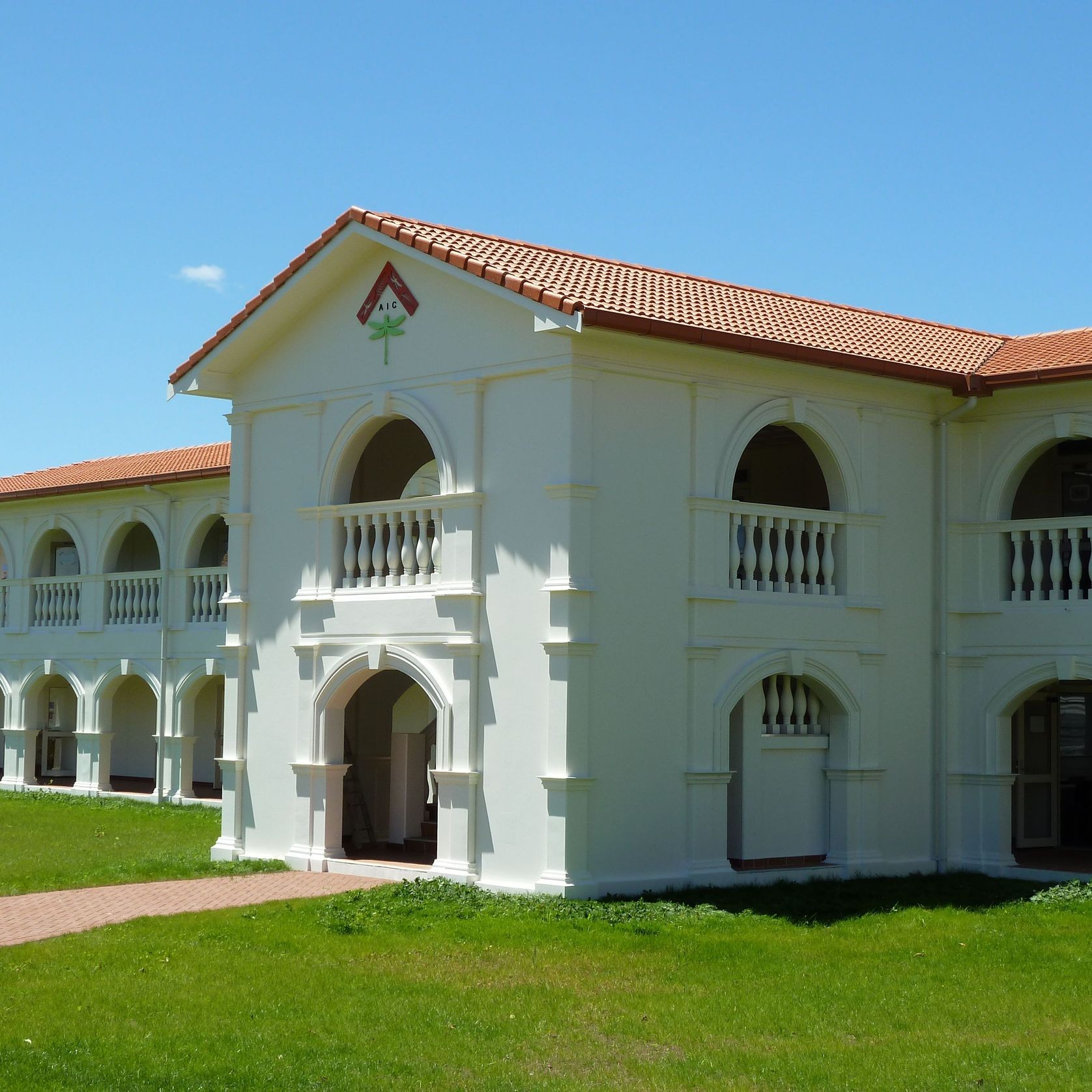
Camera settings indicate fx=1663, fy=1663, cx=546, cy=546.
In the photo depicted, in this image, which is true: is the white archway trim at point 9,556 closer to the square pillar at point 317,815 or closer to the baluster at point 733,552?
the square pillar at point 317,815

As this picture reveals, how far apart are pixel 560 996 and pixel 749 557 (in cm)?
629

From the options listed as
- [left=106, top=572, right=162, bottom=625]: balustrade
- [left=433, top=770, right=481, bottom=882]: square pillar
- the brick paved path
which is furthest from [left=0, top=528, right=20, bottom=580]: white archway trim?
[left=433, top=770, right=481, bottom=882]: square pillar

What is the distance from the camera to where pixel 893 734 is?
17.3 meters

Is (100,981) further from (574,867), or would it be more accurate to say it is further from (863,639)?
(863,639)

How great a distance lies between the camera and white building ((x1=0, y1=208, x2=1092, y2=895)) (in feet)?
50.5

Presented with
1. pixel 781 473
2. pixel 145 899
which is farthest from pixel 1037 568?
pixel 145 899

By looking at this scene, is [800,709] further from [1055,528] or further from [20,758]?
[20,758]

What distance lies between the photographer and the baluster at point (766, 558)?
16.5 m

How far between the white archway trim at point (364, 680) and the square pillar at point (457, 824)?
267 mm

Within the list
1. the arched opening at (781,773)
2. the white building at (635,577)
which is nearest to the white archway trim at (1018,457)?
the white building at (635,577)

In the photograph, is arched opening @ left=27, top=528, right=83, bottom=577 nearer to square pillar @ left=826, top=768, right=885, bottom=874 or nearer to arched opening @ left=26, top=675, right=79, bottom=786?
arched opening @ left=26, top=675, right=79, bottom=786

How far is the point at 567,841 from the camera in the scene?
14.9 metres

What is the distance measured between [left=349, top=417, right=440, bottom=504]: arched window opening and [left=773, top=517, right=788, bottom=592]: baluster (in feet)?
15.8

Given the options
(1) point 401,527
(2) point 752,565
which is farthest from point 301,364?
(2) point 752,565
